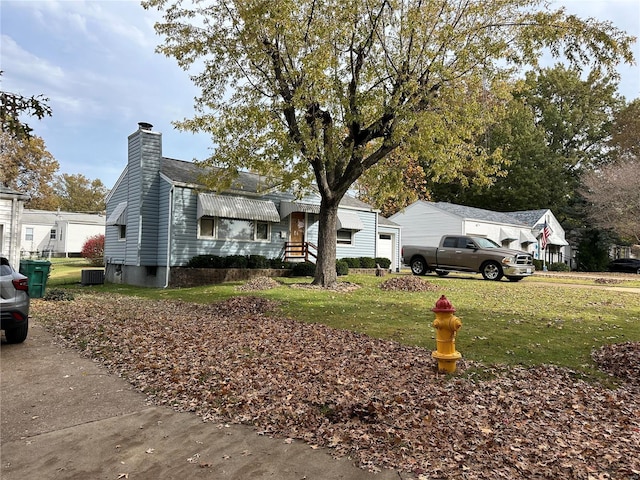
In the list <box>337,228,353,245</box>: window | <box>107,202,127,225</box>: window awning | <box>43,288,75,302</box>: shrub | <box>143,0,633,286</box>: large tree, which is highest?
<box>143,0,633,286</box>: large tree

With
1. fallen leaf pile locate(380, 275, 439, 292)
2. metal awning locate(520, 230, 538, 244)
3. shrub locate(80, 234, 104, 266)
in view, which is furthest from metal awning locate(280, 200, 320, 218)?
metal awning locate(520, 230, 538, 244)

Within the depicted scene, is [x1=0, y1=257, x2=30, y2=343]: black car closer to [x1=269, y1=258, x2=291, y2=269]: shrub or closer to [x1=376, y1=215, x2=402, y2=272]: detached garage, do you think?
[x1=269, y1=258, x2=291, y2=269]: shrub

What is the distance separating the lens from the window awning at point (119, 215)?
719 inches

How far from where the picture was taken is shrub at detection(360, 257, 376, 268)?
2155cm

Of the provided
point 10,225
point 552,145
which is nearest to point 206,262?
point 10,225

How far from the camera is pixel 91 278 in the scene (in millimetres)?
17750

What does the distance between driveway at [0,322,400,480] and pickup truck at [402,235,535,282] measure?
53.8ft

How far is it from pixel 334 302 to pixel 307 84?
6289 millimetres

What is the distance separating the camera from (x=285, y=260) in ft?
64.5

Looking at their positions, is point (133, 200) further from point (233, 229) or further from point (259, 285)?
point (259, 285)

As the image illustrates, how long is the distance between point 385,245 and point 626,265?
2637 centimetres

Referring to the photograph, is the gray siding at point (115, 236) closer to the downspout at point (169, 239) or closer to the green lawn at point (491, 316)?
the downspout at point (169, 239)

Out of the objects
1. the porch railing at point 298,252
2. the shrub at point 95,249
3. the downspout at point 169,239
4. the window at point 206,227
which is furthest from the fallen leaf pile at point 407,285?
the shrub at point 95,249

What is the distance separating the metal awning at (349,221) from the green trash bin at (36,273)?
12515 mm
